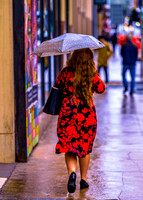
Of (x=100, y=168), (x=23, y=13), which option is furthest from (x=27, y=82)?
(x=100, y=168)

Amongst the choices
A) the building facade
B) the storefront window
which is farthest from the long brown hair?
the storefront window

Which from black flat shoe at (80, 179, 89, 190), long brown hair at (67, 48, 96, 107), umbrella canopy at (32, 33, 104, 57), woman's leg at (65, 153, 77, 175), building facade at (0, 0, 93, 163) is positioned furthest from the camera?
building facade at (0, 0, 93, 163)

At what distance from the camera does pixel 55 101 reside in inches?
237

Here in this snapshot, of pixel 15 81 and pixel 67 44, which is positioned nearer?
pixel 67 44

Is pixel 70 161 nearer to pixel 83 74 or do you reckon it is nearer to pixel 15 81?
pixel 83 74

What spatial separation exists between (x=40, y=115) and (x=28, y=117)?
210cm

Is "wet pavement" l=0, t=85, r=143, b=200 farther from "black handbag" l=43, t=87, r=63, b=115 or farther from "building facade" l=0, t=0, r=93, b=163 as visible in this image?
"black handbag" l=43, t=87, r=63, b=115

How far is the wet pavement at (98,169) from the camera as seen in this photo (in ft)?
19.6

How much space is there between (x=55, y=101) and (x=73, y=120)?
328mm

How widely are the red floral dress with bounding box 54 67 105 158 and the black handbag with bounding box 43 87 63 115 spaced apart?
10 cm

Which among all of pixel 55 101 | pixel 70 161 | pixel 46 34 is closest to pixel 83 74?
pixel 55 101

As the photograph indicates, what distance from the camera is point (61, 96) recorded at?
603 cm

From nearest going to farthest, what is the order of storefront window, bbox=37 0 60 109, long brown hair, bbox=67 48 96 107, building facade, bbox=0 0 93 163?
long brown hair, bbox=67 48 96 107 → building facade, bbox=0 0 93 163 → storefront window, bbox=37 0 60 109

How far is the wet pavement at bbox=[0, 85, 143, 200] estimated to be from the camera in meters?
5.97
